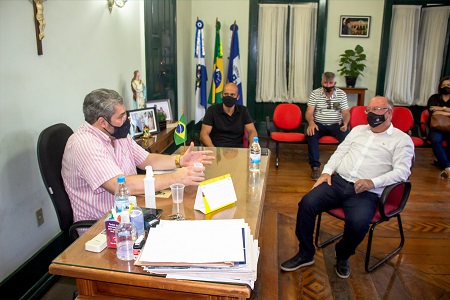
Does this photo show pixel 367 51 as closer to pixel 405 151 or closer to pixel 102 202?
pixel 405 151

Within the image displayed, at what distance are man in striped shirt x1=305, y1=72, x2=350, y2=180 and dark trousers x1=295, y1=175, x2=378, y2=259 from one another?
6.54 feet

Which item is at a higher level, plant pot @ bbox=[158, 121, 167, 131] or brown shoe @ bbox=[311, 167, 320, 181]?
plant pot @ bbox=[158, 121, 167, 131]

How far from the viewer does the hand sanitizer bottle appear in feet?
5.04

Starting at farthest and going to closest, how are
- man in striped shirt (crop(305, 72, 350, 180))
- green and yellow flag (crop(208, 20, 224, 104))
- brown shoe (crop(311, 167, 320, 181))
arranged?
green and yellow flag (crop(208, 20, 224, 104)) < man in striped shirt (crop(305, 72, 350, 180)) < brown shoe (crop(311, 167, 320, 181))

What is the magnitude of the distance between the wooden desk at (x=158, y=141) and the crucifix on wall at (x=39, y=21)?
41.1 inches

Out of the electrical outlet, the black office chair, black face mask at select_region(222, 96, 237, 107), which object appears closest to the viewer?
the black office chair

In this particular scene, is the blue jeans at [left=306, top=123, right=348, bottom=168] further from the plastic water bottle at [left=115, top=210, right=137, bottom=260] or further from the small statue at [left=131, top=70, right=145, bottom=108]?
the plastic water bottle at [left=115, top=210, right=137, bottom=260]

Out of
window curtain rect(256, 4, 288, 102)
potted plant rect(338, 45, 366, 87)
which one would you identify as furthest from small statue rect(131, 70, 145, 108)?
potted plant rect(338, 45, 366, 87)

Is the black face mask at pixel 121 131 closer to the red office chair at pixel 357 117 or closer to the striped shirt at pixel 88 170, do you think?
the striped shirt at pixel 88 170

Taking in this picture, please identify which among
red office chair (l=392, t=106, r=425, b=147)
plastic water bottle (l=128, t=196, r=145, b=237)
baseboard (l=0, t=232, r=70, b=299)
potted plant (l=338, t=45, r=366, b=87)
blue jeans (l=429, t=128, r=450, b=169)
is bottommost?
baseboard (l=0, t=232, r=70, b=299)

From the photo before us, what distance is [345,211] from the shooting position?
2.36 m

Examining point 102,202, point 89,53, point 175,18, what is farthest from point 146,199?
point 175,18

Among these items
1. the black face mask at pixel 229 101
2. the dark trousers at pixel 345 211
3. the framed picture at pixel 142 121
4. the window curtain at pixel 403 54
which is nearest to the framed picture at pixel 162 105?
the framed picture at pixel 142 121

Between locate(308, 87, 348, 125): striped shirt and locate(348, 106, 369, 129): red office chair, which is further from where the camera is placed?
locate(348, 106, 369, 129): red office chair
